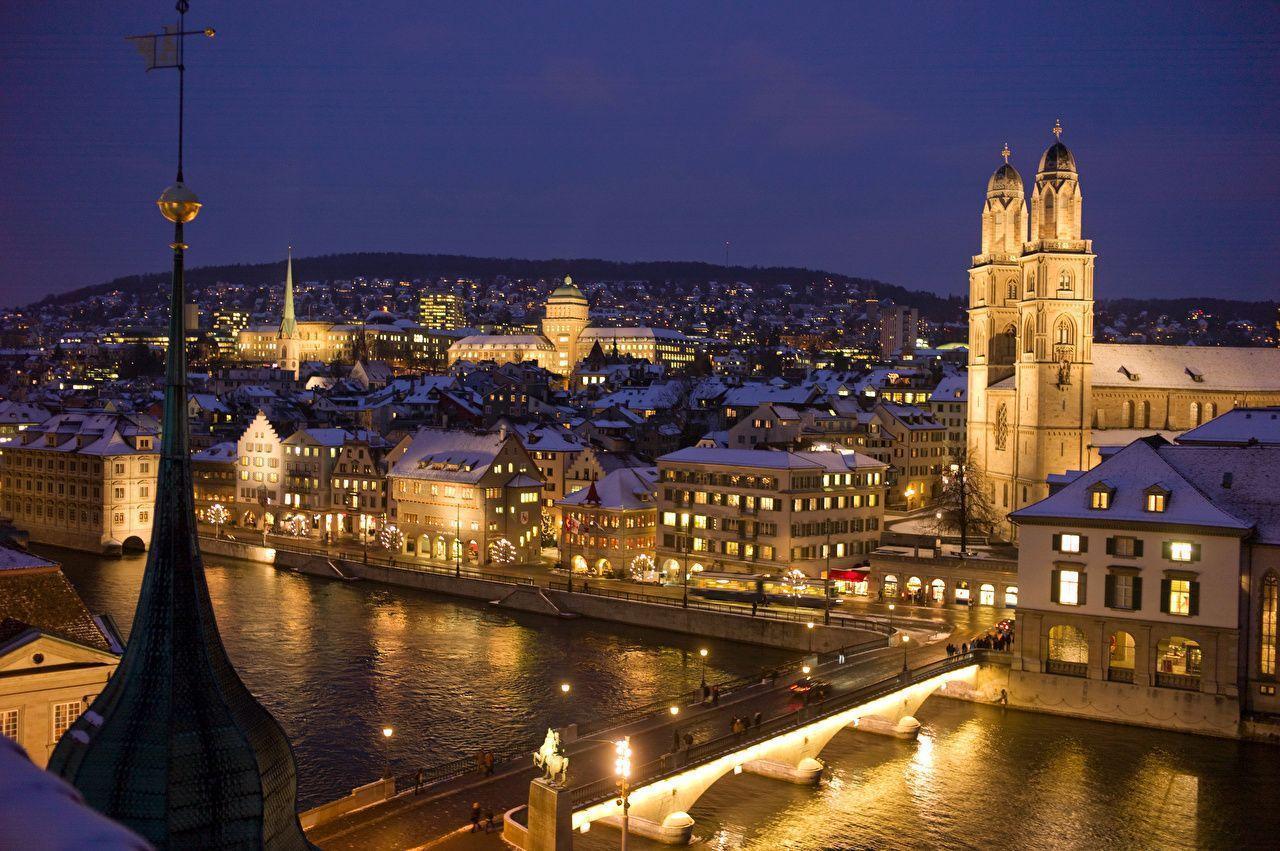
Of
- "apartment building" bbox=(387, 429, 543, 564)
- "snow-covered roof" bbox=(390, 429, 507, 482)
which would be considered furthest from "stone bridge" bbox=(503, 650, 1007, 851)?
"snow-covered roof" bbox=(390, 429, 507, 482)

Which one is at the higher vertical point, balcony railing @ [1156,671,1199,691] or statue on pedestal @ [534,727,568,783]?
statue on pedestal @ [534,727,568,783]

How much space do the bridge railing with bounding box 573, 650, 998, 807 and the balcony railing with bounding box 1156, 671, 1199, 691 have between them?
19.3 feet

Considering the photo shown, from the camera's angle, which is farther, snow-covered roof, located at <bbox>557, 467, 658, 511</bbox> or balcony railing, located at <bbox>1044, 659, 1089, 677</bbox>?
snow-covered roof, located at <bbox>557, 467, 658, 511</bbox>

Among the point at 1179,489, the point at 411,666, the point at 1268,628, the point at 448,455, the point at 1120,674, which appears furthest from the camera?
the point at 448,455

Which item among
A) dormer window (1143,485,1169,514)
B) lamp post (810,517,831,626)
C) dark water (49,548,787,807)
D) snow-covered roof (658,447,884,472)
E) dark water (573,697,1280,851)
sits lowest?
dark water (573,697,1280,851)

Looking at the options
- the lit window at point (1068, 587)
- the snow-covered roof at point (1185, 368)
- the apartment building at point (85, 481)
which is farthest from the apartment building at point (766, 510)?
the apartment building at point (85, 481)

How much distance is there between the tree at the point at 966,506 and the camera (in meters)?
69.1

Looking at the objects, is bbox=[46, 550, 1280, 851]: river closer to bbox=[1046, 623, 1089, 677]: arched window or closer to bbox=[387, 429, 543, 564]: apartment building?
bbox=[1046, 623, 1089, 677]: arched window

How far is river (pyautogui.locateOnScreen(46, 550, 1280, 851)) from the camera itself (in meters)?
32.1

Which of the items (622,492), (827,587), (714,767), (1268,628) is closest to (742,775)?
(714,767)

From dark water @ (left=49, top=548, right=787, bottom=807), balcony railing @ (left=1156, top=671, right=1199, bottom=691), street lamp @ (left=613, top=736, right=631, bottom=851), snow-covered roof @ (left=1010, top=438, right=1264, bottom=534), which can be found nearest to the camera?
street lamp @ (left=613, top=736, right=631, bottom=851)

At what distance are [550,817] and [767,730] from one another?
→ 9778 mm

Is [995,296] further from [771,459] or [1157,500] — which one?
[1157,500]

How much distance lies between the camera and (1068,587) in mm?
45125
